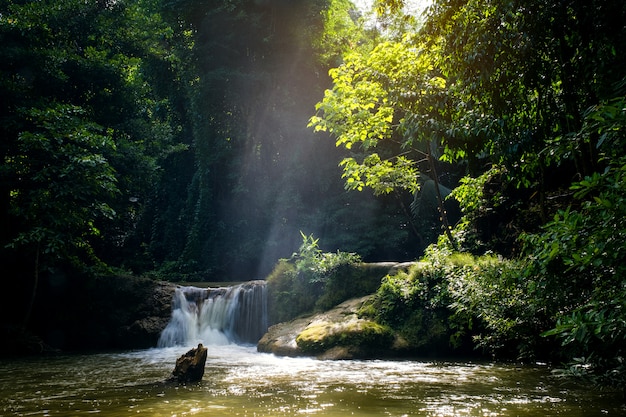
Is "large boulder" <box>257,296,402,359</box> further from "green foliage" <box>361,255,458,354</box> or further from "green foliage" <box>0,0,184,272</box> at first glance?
"green foliage" <box>0,0,184,272</box>

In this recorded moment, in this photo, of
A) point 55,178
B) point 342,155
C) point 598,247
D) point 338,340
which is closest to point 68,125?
point 55,178

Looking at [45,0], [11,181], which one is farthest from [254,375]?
[45,0]

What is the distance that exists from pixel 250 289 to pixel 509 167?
1113 cm

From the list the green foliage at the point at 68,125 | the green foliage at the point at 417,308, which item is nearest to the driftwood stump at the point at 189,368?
the green foliage at the point at 417,308

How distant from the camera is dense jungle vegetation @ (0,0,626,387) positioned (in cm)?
532

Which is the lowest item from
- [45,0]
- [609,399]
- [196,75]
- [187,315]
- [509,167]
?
[609,399]

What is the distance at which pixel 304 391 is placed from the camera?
23.2 feet

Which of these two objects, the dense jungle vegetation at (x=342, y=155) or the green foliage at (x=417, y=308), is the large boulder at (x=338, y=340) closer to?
the green foliage at (x=417, y=308)

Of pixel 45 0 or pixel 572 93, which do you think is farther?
pixel 45 0

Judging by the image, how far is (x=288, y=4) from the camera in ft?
83.6

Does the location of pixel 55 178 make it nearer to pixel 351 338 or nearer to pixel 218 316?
pixel 218 316

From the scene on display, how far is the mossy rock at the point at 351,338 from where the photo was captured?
10906 millimetres

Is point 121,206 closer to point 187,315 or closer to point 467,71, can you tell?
point 187,315

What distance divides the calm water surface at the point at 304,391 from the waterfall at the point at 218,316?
475cm
